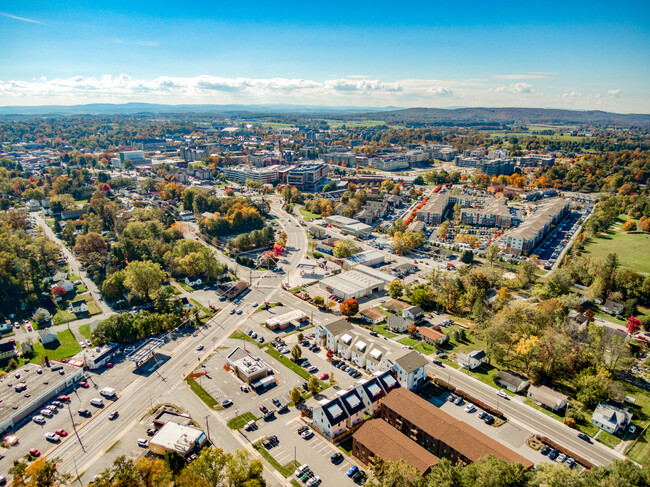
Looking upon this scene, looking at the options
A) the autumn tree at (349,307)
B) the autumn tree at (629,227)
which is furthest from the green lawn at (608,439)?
the autumn tree at (629,227)

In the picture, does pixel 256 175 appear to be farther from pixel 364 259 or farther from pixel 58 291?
pixel 58 291

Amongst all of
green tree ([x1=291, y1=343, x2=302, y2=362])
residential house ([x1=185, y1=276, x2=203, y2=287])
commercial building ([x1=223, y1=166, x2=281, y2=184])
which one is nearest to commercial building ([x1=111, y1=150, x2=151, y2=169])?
commercial building ([x1=223, y1=166, x2=281, y2=184])

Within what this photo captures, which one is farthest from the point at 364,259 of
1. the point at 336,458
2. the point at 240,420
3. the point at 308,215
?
the point at 336,458

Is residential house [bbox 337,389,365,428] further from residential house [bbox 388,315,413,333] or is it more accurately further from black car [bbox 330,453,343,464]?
residential house [bbox 388,315,413,333]

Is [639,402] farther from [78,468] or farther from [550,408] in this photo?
[78,468]

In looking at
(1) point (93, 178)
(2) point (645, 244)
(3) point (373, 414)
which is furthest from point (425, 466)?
(1) point (93, 178)

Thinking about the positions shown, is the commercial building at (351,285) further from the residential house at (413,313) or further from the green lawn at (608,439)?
the green lawn at (608,439)
